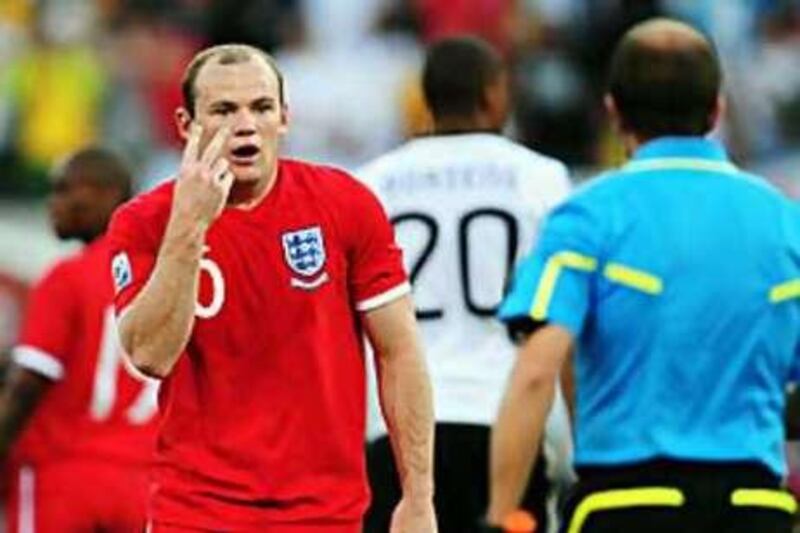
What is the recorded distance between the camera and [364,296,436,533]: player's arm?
834 centimetres

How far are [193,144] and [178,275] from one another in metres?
0.37

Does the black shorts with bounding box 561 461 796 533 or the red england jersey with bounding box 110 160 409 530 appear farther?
the red england jersey with bounding box 110 160 409 530

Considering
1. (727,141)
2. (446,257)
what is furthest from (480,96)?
(727,141)

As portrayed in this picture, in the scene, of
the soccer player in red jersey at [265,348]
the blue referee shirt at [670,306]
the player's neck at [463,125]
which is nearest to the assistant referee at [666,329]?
the blue referee shirt at [670,306]

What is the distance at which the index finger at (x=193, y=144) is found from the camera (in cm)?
806

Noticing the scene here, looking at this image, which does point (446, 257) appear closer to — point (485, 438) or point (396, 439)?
point (485, 438)

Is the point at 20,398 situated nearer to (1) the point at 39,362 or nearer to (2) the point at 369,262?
(1) the point at 39,362

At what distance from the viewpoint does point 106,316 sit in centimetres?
1171

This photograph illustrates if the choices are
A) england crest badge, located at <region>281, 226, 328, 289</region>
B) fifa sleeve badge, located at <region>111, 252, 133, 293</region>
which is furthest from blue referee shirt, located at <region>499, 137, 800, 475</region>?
fifa sleeve badge, located at <region>111, 252, 133, 293</region>

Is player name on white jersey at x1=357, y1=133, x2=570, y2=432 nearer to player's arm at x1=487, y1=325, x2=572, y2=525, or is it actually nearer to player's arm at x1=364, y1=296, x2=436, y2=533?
player's arm at x1=364, y1=296, x2=436, y2=533

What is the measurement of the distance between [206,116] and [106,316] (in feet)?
11.6

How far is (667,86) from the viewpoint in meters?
8.20

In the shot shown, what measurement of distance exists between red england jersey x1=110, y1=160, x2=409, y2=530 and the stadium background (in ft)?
32.8

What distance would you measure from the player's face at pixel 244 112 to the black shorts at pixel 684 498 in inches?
46.0
